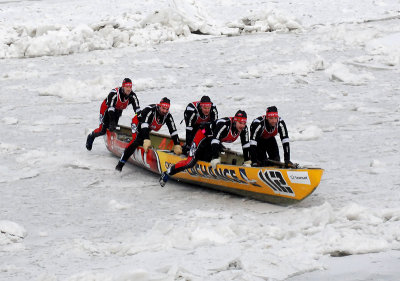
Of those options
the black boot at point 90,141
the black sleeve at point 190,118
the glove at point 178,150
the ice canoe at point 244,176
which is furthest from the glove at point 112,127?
the black sleeve at point 190,118

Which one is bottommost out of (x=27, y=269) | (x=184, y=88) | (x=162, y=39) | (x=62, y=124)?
(x=27, y=269)

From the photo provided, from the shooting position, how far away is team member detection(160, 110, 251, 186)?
34.1ft

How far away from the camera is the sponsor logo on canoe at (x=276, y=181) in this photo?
30.6 ft

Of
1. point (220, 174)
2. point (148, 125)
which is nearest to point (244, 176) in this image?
point (220, 174)

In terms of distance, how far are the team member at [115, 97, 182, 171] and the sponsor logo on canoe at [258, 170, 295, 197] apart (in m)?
2.86

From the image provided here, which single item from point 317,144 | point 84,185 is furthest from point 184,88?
point 84,185

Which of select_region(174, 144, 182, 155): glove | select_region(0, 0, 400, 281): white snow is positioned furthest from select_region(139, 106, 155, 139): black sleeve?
select_region(0, 0, 400, 281): white snow

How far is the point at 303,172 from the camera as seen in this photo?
909 cm

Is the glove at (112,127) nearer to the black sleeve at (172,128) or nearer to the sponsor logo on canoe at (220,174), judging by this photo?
the black sleeve at (172,128)

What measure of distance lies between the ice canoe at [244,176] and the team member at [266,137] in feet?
1.02

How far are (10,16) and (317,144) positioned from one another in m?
22.1

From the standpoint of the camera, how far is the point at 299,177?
9164 millimetres

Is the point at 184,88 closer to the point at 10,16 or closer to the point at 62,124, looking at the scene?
the point at 62,124

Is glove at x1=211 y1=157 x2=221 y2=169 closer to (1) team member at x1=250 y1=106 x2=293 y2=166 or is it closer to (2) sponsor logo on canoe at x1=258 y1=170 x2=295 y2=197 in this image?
(1) team member at x1=250 y1=106 x2=293 y2=166
